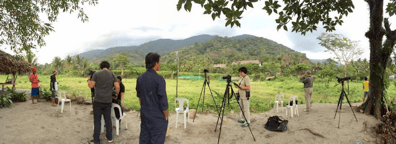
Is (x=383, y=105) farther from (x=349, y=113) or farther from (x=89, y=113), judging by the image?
(x=89, y=113)

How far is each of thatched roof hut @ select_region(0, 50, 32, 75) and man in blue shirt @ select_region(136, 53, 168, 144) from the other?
892 centimetres

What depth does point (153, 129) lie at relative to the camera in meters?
2.33

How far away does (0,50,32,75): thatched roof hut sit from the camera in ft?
25.6

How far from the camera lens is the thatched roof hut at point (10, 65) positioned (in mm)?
7814

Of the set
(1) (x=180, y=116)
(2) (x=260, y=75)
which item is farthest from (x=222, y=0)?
(2) (x=260, y=75)

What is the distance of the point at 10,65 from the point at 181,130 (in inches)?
340

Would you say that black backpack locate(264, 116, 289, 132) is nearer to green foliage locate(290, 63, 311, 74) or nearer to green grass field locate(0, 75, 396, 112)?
green grass field locate(0, 75, 396, 112)

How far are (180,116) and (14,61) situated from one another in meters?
8.09

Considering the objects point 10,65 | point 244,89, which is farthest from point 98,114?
point 10,65

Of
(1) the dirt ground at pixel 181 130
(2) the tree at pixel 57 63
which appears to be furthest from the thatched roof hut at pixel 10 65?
(2) the tree at pixel 57 63

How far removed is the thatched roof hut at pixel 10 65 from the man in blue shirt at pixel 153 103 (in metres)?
8.92

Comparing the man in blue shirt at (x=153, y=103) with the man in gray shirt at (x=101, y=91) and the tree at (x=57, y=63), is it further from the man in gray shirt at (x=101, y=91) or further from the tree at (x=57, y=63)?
the tree at (x=57, y=63)

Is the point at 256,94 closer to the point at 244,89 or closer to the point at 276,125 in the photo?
the point at 276,125

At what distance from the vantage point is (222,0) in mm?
2648
